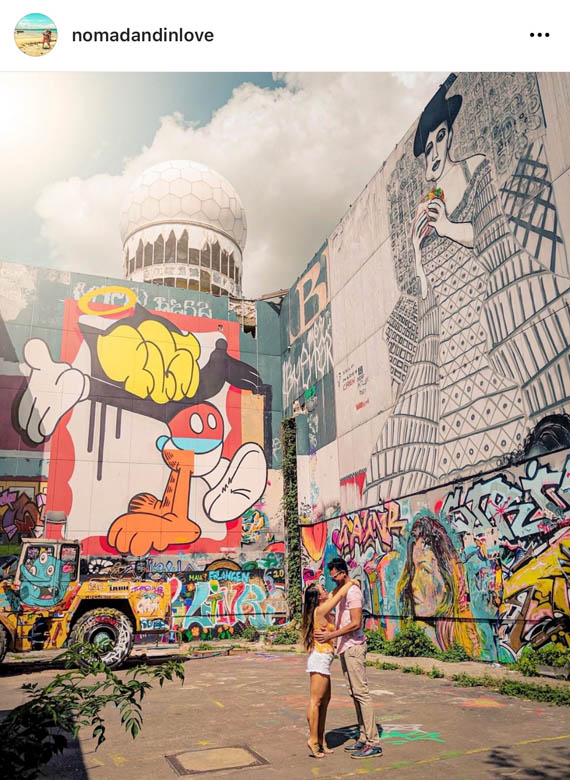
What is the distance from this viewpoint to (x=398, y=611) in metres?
16.1

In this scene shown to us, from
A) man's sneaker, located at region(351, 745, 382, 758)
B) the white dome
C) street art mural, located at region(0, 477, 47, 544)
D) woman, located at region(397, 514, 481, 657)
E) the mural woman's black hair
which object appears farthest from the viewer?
the white dome

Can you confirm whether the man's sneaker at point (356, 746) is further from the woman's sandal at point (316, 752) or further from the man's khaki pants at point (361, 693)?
the woman's sandal at point (316, 752)

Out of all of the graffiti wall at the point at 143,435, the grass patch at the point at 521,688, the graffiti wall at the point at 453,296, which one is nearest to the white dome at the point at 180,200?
the graffiti wall at the point at 143,435

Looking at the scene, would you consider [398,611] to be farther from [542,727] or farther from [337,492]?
[542,727]

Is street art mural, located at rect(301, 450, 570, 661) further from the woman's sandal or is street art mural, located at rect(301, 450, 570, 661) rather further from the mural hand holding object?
the mural hand holding object

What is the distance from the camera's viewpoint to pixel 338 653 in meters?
6.35

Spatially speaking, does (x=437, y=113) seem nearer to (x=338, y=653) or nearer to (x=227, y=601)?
(x=338, y=653)

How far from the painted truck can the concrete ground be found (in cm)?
242

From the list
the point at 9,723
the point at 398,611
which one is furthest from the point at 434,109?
the point at 9,723

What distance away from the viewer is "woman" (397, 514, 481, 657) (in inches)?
535

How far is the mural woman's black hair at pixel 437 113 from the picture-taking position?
1537 cm

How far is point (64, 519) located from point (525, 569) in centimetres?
1524

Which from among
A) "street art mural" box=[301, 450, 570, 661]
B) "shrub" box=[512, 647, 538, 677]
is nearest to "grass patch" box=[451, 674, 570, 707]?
"shrub" box=[512, 647, 538, 677]

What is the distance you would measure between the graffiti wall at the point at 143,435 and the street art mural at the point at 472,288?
7.13m
